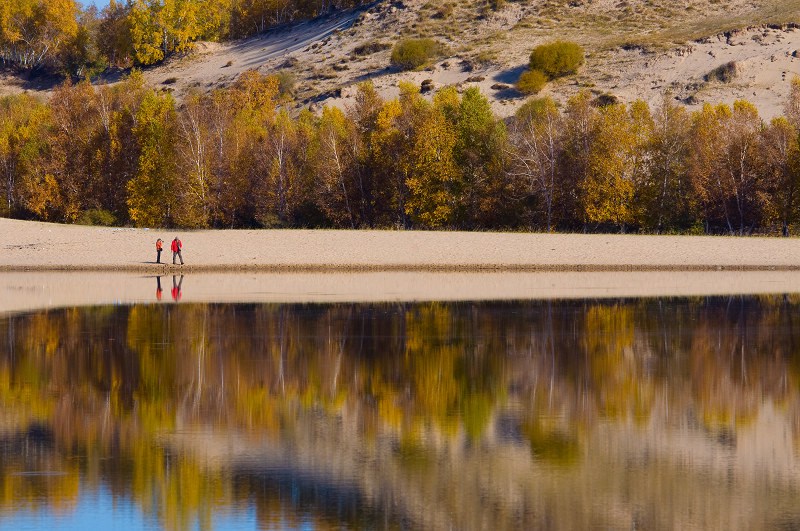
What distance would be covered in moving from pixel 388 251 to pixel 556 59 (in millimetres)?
57378

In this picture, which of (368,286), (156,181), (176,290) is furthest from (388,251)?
(156,181)

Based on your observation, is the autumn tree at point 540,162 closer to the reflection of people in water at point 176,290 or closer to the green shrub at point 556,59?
the reflection of people in water at point 176,290

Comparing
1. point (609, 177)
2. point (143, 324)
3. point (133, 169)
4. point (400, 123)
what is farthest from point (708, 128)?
point (143, 324)

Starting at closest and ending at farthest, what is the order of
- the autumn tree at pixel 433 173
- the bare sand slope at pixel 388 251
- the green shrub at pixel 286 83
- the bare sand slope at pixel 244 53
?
the bare sand slope at pixel 388 251 < the autumn tree at pixel 433 173 < the green shrub at pixel 286 83 < the bare sand slope at pixel 244 53

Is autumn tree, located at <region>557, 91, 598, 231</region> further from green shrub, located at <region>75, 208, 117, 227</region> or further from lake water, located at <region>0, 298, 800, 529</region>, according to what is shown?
lake water, located at <region>0, 298, 800, 529</region>

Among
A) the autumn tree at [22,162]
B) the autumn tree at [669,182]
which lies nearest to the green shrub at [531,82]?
the autumn tree at [669,182]

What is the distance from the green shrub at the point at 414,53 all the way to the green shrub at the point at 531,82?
44.7ft

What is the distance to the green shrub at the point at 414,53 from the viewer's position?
103438mm

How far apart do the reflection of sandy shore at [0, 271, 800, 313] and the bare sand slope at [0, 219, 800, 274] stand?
1885 millimetres

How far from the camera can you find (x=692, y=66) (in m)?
93.1

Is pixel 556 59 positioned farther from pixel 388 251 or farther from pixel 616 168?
pixel 388 251

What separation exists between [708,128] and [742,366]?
142 ft

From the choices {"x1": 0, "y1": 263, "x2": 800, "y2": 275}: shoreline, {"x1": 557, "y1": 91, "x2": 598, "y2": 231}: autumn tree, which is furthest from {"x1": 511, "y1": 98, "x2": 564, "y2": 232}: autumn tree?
{"x1": 0, "y1": 263, "x2": 800, "y2": 275}: shoreline

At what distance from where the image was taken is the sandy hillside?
298ft
